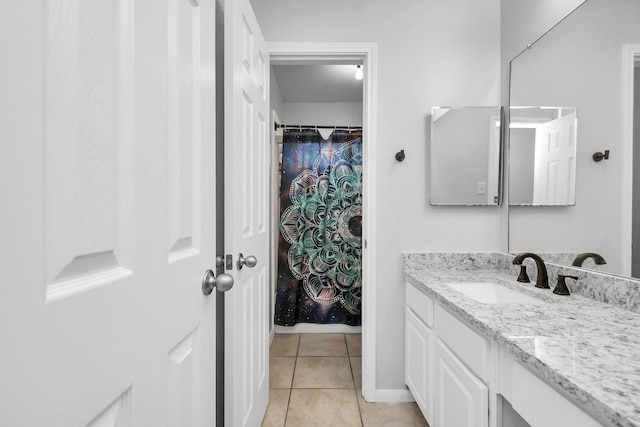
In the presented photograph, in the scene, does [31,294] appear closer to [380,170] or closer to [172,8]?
[172,8]

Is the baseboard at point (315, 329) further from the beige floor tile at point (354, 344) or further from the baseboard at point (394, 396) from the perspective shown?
the baseboard at point (394, 396)

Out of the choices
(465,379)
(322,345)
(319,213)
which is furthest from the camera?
(319,213)

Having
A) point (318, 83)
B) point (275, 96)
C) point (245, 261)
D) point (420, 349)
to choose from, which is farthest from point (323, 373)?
point (318, 83)

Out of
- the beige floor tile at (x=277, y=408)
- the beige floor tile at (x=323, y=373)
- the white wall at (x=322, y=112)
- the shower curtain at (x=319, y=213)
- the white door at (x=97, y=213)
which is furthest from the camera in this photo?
the white wall at (x=322, y=112)

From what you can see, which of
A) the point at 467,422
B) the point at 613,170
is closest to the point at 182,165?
the point at 467,422

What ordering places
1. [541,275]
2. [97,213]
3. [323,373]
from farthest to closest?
1. [323,373]
2. [541,275]
3. [97,213]

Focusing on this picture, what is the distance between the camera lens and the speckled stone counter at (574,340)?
57 centimetres

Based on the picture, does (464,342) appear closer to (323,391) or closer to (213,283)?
(213,283)

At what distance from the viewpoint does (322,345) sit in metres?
2.54

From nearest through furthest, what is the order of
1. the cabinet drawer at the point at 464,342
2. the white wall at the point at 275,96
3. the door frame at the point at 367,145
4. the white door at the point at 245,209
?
the cabinet drawer at the point at 464,342
the white door at the point at 245,209
the door frame at the point at 367,145
the white wall at the point at 275,96

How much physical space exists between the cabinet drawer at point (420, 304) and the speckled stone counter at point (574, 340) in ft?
0.18

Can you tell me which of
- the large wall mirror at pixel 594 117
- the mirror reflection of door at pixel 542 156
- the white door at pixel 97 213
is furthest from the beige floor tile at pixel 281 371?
the mirror reflection of door at pixel 542 156

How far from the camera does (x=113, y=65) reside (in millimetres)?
464

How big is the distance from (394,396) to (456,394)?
2.48ft
